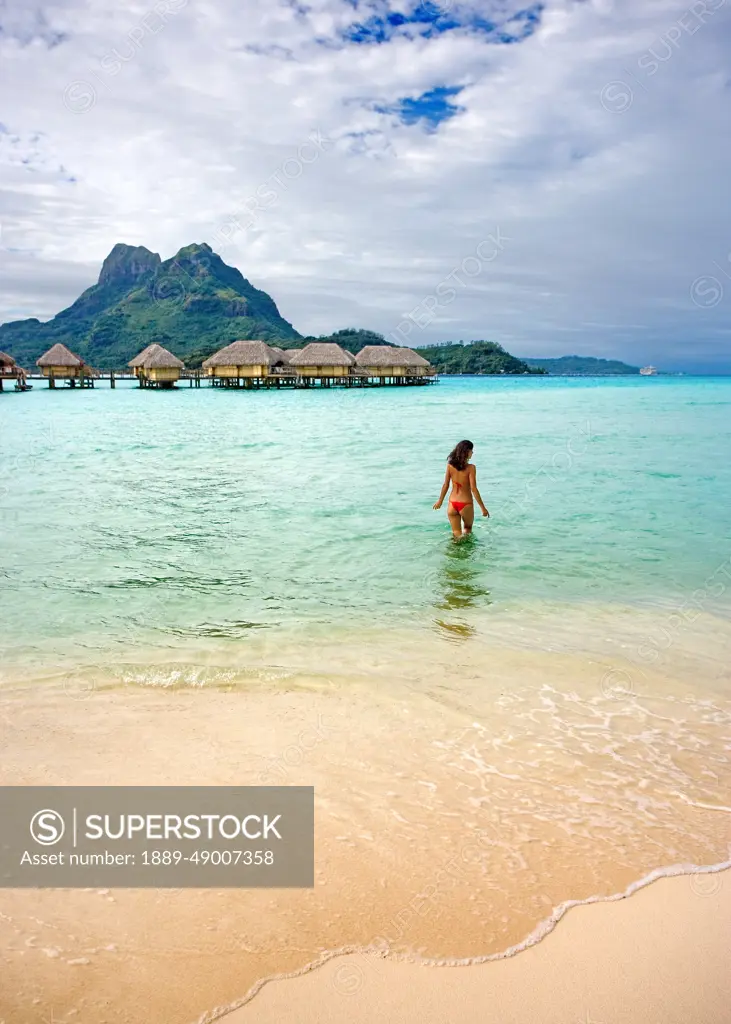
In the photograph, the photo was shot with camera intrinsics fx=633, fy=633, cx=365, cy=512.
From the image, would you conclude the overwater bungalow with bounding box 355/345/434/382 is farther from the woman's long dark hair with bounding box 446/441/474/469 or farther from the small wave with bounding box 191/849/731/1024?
the small wave with bounding box 191/849/731/1024

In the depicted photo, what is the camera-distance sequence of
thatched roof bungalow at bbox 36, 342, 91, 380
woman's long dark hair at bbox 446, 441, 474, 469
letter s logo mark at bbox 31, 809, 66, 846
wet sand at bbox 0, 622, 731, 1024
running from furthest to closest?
thatched roof bungalow at bbox 36, 342, 91, 380 < woman's long dark hair at bbox 446, 441, 474, 469 < letter s logo mark at bbox 31, 809, 66, 846 < wet sand at bbox 0, 622, 731, 1024

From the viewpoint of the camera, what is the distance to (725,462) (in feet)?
60.0

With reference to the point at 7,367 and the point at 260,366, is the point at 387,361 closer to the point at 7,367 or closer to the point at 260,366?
the point at 260,366

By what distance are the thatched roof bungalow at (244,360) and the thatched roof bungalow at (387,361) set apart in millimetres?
9737

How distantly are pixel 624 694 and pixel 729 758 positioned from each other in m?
0.85

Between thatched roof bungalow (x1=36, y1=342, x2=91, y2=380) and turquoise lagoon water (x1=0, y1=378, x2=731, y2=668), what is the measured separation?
4403cm

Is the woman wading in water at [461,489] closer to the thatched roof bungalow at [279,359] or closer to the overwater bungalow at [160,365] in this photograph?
the thatched roof bungalow at [279,359]

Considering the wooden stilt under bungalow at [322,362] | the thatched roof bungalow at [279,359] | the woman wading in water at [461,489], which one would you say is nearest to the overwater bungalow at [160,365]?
the thatched roof bungalow at [279,359]

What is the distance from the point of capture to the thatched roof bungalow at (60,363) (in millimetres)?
58719

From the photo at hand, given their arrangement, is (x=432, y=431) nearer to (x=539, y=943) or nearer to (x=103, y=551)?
(x=103, y=551)

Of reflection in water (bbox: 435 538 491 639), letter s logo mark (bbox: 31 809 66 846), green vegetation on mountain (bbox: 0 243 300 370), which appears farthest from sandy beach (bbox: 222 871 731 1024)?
green vegetation on mountain (bbox: 0 243 300 370)

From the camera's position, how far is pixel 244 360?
58031mm

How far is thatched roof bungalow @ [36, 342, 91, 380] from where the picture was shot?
2312 inches

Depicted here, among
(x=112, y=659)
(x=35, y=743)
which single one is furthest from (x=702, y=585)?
(x=35, y=743)
